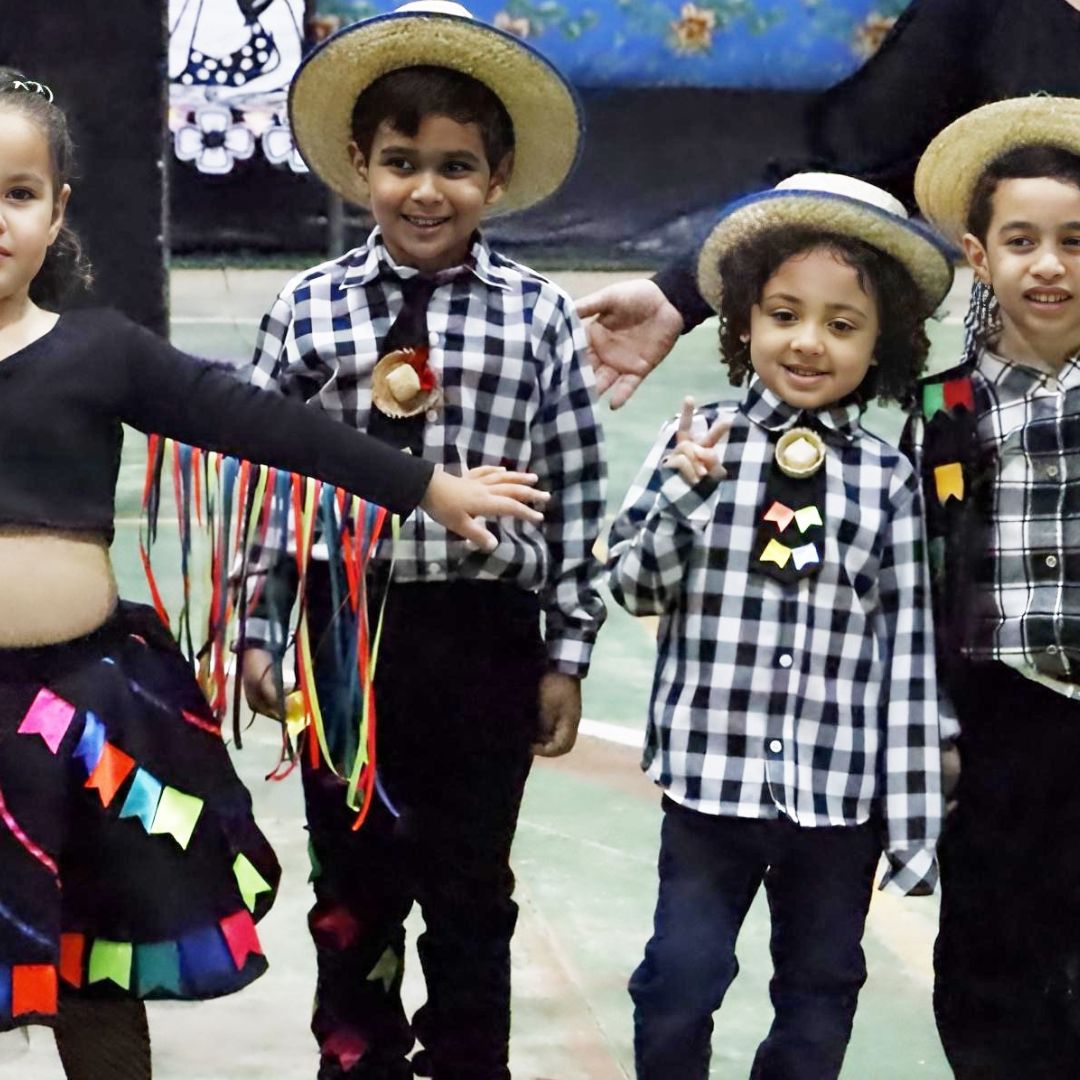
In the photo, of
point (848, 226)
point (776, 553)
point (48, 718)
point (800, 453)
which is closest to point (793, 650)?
point (776, 553)

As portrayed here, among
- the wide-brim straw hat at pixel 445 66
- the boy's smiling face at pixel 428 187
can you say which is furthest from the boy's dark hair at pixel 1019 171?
the boy's smiling face at pixel 428 187

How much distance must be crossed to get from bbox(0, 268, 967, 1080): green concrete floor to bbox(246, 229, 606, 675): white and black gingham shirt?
93 cm

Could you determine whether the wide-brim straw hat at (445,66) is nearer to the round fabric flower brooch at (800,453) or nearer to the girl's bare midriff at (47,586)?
the round fabric flower brooch at (800,453)

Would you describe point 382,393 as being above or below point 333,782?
above

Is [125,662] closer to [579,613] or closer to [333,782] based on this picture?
[333,782]

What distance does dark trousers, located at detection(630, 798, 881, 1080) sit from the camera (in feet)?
9.03

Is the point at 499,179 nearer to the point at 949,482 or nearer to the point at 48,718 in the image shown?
the point at 949,482

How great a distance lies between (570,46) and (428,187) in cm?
1044

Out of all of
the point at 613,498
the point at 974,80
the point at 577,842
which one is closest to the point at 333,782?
the point at 974,80

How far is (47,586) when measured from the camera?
2496 mm

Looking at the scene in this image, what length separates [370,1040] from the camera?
9.91 feet

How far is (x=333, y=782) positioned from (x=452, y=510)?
0.51 m

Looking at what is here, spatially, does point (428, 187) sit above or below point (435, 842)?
above

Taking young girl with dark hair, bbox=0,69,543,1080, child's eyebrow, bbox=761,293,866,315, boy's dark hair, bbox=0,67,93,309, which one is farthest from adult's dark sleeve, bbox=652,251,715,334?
boy's dark hair, bbox=0,67,93,309
